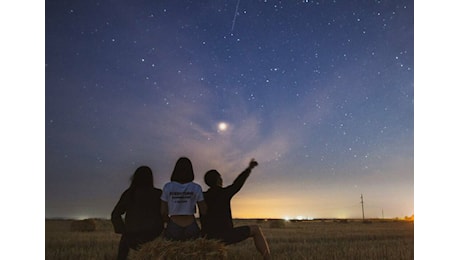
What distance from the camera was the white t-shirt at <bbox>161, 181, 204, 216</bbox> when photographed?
12.3 feet

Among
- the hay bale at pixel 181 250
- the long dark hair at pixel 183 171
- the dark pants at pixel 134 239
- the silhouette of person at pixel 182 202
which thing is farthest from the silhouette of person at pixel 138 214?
the hay bale at pixel 181 250

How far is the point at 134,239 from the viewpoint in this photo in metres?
3.96

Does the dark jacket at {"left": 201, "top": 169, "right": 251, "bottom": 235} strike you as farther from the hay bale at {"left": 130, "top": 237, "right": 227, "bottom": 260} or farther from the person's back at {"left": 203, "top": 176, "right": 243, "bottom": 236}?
the hay bale at {"left": 130, "top": 237, "right": 227, "bottom": 260}

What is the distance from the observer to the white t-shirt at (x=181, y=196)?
3.76m

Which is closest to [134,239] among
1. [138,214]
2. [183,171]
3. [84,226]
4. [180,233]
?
[138,214]

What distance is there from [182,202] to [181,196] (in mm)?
42

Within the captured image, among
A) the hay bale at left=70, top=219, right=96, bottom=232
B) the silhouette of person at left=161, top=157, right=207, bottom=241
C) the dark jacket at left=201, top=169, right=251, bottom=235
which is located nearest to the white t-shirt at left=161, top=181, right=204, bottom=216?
the silhouette of person at left=161, top=157, right=207, bottom=241

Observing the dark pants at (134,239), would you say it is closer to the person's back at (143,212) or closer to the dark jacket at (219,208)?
the person's back at (143,212)

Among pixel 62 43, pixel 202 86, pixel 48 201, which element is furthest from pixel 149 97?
pixel 48 201

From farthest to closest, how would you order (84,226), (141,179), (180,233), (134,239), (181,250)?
(84,226)
(141,179)
(134,239)
(180,233)
(181,250)

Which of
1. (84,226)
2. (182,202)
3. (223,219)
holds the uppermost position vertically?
(182,202)

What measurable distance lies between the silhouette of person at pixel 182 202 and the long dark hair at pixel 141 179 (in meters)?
0.31

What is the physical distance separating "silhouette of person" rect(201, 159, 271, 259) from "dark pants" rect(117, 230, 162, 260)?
38cm

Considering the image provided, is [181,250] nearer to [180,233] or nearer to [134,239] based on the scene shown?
[180,233]
